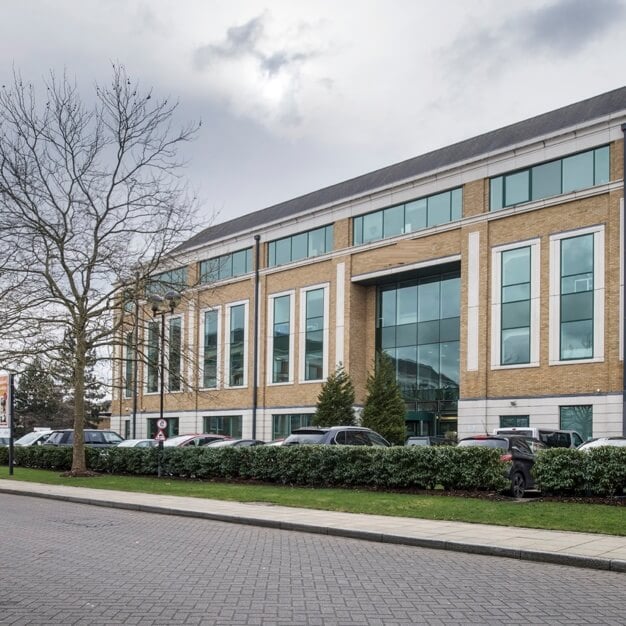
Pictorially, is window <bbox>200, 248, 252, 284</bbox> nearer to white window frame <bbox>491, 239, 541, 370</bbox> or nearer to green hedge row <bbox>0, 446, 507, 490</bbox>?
white window frame <bbox>491, 239, 541, 370</bbox>

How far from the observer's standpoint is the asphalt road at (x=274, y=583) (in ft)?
23.5

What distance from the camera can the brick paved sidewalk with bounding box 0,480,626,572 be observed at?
10.6 meters

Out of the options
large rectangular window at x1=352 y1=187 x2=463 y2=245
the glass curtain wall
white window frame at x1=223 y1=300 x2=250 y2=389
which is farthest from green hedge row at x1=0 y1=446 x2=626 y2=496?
white window frame at x1=223 y1=300 x2=250 y2=389

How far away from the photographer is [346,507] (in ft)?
54.2

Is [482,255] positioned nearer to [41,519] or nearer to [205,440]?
[205,440]

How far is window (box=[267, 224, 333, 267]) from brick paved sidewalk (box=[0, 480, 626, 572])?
28514 mm

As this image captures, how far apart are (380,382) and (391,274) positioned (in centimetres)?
609

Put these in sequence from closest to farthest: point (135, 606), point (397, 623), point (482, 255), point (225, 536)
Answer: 1. point (397, 623)
2. point (135, 606)
3. point (225, 536)
4. point (482, 255)

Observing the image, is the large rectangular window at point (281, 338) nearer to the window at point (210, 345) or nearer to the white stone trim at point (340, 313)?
the white stone trim at point (340, 313)

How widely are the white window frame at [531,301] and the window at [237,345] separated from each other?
62.5 ft

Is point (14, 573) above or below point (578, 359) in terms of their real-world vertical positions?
below

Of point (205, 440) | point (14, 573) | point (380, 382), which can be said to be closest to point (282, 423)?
point (380, 382)

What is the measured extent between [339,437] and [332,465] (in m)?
1.67

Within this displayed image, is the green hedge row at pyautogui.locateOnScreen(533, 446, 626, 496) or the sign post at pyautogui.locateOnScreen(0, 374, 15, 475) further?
the sign post at pyautogui.locateOnScreen(0, 374, 15, 475)
